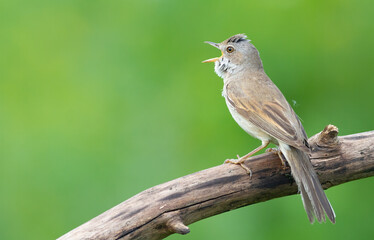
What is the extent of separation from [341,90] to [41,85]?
113 inches

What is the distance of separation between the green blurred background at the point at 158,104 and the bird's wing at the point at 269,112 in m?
0.65

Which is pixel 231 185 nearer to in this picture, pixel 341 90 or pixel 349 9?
pixel 341 90

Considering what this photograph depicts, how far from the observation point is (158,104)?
6129 millimetres

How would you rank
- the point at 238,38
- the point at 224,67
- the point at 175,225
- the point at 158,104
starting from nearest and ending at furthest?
1. the point at 175,225
2. the point at 238,38
3. the point at 224,67
4. the point at 158,104

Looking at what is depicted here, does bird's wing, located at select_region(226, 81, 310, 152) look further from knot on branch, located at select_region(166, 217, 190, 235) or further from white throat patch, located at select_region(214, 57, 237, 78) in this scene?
knot on branch, located at select_region(166, 217, 190, 235)

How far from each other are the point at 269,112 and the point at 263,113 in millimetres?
46

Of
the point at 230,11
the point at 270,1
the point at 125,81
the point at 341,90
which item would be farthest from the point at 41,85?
the point at 341,90

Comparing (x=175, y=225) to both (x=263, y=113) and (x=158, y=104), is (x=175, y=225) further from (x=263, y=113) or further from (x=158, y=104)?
(x=158, y=104)

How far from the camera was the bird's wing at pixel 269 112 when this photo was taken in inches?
175

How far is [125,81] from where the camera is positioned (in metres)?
6.36

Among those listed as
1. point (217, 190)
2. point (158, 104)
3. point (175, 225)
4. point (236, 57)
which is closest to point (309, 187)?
point (217, 190)

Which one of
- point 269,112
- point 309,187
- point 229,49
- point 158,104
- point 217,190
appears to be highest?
point 229,49

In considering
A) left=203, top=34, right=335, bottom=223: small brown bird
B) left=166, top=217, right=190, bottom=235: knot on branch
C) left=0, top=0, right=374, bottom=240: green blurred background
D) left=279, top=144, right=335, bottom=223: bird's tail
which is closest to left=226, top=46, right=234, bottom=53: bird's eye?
left=203, top=34, right=335, bottom=223: small brown bird

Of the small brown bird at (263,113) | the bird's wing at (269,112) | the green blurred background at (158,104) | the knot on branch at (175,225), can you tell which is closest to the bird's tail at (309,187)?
the small brown bird at (263,113)
